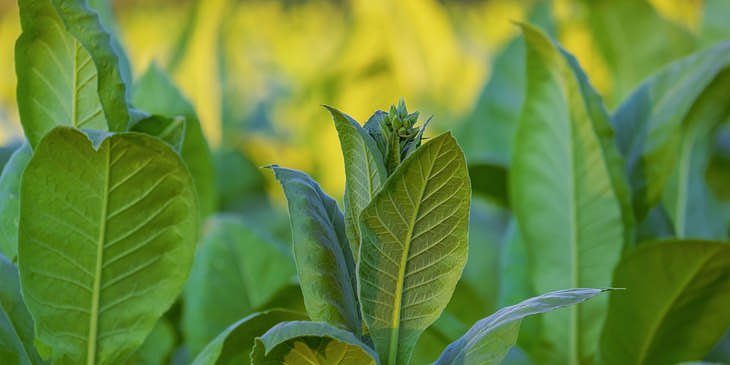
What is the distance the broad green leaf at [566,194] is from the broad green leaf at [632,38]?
55 cm

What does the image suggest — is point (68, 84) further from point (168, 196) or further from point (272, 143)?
point (272, 143)

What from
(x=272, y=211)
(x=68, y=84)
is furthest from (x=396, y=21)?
(x=68, y=84)

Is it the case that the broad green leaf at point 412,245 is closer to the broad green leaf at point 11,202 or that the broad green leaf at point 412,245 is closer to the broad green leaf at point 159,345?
the broad green leaf at point 11,202

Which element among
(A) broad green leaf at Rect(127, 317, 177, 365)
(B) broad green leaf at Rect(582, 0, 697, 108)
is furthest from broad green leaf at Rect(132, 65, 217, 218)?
(B) broad green leaf at Rect(582, 0, 697, 108)

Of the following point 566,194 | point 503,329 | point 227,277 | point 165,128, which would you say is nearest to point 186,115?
point 227,277

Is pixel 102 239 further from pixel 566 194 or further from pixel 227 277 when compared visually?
pixel 566 194

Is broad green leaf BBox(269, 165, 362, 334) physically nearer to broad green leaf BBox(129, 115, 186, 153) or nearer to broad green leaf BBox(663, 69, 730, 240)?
broad green leaf BBox(129, 115, 186, 153)

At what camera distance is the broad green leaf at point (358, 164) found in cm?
47

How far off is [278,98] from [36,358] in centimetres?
Answer: 264

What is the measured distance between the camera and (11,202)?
61 cm

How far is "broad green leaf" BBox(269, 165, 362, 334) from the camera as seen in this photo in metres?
0.50

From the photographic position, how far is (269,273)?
938 mm

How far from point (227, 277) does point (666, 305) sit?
51cm

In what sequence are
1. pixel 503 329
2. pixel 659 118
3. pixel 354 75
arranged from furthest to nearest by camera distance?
pixel 354 75 → pixel 659 118 → pixel 503 329
